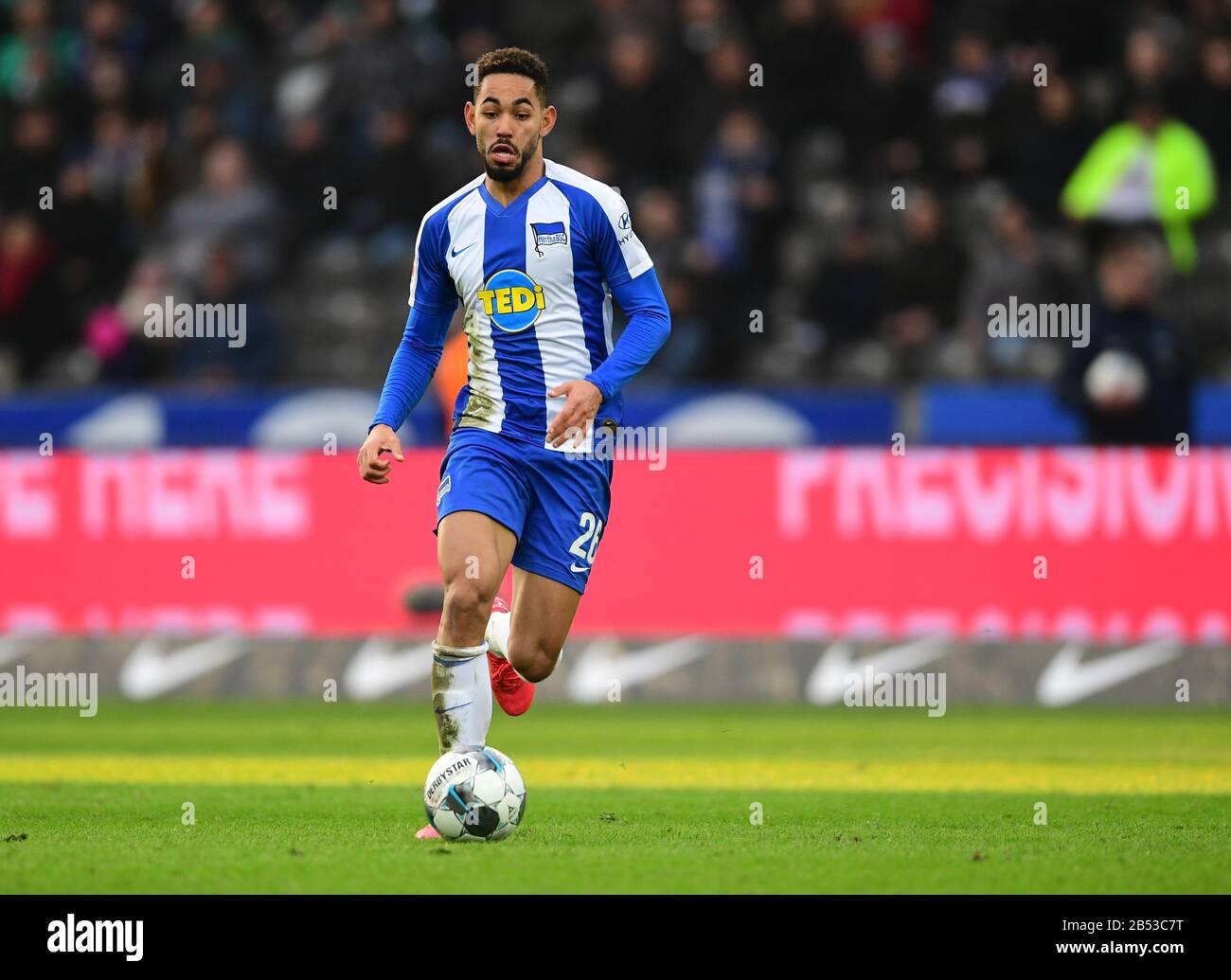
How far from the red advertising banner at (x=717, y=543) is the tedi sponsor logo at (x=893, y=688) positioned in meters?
0.33

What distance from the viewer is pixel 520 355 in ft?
24.5

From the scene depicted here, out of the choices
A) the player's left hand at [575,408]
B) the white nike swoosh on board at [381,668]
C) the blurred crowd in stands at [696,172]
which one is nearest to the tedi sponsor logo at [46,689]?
the white nike swoosh on board at [381,668]

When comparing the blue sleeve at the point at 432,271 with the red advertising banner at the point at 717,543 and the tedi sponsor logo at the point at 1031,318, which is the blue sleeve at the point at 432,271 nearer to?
the red advertising banner at the point at 717,543

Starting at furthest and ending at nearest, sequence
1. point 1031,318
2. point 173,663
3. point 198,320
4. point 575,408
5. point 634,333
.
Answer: point 198,320, point 1031,318, point 173,663, point 634,333, point 575,408

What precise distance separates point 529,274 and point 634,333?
1.43 ft

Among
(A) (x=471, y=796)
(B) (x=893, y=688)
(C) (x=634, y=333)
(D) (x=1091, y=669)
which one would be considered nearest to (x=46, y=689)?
(B) (x=893, y=688)

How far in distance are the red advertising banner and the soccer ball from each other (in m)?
5.88

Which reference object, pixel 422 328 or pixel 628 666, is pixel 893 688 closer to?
pixel 628 666

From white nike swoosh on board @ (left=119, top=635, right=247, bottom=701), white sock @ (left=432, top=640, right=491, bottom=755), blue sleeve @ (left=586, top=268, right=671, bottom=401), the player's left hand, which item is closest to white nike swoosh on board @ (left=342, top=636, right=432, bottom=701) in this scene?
white nike swoosh on board @ (left=119, top=635, right=247, bottom=701)

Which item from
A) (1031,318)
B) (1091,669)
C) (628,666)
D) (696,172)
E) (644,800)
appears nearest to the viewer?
(644,800)

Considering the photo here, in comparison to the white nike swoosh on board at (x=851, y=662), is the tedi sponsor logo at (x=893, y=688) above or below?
below

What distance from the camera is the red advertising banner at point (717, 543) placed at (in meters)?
12.6

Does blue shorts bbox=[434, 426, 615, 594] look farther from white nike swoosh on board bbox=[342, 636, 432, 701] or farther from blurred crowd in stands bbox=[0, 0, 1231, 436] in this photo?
blurred crowd in stands bbox=[0, 0, 1231, 436]

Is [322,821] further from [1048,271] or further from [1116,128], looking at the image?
[1116,128]
